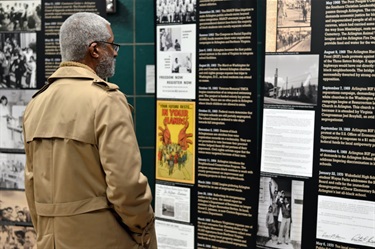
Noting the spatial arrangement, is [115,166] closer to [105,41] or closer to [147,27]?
[105,41]

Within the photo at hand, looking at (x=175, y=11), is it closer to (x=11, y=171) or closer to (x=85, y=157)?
(x=85, y=157)

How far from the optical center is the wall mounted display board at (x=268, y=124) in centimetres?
232

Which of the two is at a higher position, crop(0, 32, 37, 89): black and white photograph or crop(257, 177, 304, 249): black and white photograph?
crop(0, 32, 37, 89): black and white photograph

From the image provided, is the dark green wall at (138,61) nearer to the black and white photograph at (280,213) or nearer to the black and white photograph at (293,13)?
the black and white photograph at (280,213)

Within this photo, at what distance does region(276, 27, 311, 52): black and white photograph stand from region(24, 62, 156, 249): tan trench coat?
1078mm

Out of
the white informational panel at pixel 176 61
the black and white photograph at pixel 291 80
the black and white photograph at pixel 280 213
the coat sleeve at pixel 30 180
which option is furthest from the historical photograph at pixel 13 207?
the black and white photograph at pixel 291 80

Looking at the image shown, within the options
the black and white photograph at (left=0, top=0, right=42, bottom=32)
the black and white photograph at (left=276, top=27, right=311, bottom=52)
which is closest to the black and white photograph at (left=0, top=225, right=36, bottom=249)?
the black and white photograph at (left=0, top=0, right=42, bottom=32)

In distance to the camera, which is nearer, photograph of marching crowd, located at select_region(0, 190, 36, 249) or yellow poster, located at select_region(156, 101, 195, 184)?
yellow poster, located at select_region(156, 101, 195, 184)

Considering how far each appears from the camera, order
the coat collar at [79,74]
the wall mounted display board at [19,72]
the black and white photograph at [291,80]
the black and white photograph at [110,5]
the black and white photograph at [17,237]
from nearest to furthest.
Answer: the coat collar at [79,74] → the black and white photograph at [291,80] → the wall mounted display board at [19,72] → the black and white photograph at [17,237] → the black and white photograph at [110,5]

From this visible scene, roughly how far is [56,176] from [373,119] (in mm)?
1534

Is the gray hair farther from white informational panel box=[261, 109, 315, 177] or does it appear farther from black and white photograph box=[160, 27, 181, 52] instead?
white informational panel box=[261, 109, 315, 177]

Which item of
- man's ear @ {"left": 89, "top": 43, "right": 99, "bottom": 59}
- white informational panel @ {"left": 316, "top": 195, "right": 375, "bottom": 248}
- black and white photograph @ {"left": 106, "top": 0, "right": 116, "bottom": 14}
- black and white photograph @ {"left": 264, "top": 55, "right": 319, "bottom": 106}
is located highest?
black and white photograph @ {"left": 106, "top": 0, "right": 116, "bottom": 14}

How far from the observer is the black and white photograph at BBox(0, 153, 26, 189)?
122 inches

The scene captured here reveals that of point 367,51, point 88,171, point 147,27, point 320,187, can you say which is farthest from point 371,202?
point 147,27
